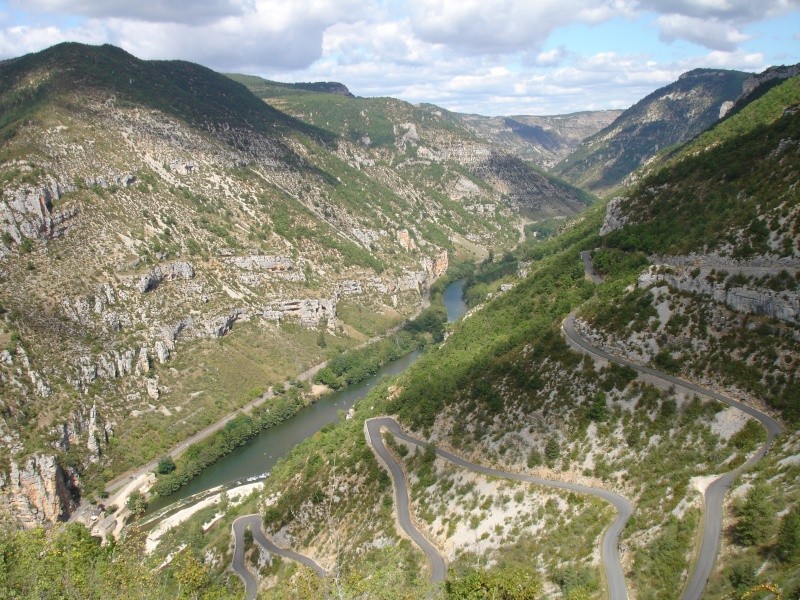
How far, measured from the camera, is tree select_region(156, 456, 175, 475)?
3127 inches

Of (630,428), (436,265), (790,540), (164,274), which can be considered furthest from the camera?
(436,265)

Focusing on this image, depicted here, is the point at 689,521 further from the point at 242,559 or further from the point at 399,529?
the point at 242,559

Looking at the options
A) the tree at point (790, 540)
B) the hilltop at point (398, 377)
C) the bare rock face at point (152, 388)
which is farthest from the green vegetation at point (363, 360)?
the tree at point (790, 540)

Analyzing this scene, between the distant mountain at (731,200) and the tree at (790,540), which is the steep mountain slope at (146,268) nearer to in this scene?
the distant mountain at (731,200)

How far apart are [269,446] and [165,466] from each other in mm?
14482

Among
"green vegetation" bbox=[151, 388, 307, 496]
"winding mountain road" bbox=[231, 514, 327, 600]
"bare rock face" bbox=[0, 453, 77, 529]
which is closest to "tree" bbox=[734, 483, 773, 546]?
"winding mountain road" bbox=[231, 514, 327, 600]

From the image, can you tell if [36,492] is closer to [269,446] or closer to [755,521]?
[269,446]

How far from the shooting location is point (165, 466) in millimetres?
79625

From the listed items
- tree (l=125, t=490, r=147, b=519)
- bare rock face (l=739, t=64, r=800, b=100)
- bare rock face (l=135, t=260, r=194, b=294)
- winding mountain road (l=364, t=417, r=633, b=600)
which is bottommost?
tree (l=125, t=490, r=147, b=519)

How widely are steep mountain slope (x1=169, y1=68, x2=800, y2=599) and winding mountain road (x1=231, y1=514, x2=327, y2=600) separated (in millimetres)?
959

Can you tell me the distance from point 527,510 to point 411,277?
122 m

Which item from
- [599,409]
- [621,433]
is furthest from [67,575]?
[599,409]

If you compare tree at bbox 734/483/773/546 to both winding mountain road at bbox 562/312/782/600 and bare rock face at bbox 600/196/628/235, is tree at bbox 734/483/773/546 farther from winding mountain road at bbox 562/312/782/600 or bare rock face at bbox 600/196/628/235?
bare rock face at bbox 600/196/628/235

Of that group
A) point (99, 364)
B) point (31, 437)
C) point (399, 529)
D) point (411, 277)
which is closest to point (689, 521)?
point (399, 529)
